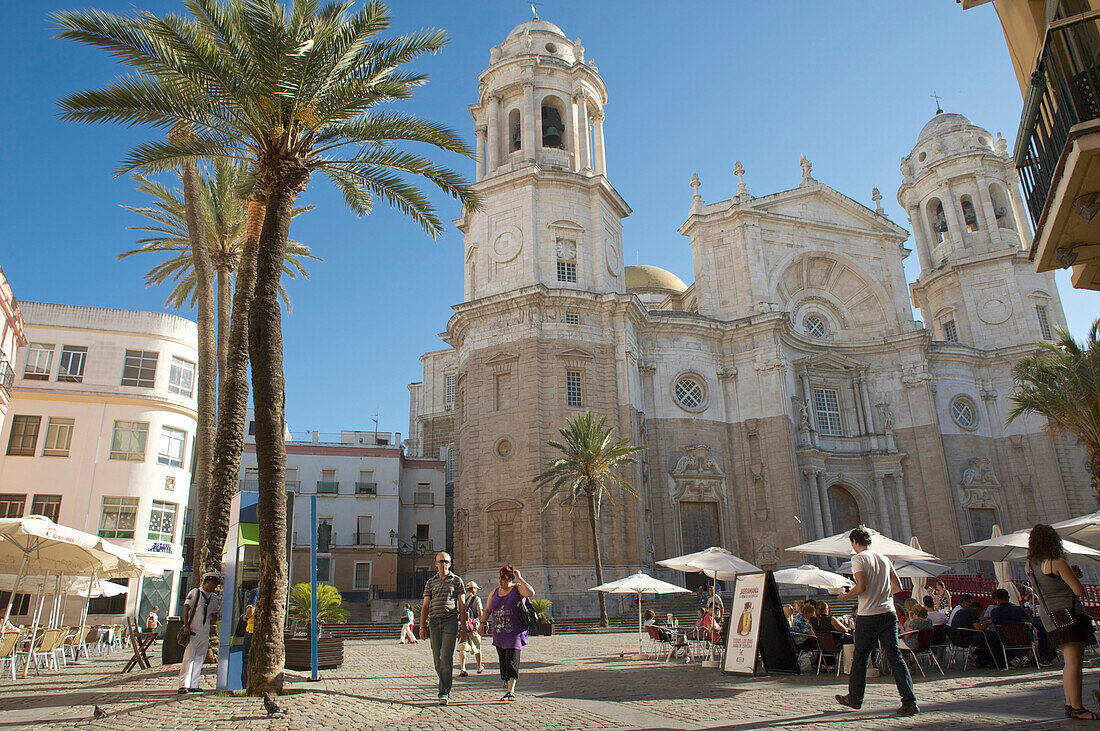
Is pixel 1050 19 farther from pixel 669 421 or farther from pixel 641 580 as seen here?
pixel 669 421

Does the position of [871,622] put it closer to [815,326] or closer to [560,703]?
[560,703]

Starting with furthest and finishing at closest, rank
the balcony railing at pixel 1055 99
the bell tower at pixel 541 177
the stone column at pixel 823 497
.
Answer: the stone column at pixel 823 497 → the bell tower at pixel 541 177 → the balcony railing at pixel 1055 99

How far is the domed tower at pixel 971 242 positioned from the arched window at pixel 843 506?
14059 millimetres

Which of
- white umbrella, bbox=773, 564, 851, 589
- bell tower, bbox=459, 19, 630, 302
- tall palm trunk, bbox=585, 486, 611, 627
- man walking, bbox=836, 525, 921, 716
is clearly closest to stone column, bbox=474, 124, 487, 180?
bell tower, bbox=459, 19, 630, 302

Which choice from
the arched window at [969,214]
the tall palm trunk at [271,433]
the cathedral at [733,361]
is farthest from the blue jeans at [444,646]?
the arched window at [969,214]

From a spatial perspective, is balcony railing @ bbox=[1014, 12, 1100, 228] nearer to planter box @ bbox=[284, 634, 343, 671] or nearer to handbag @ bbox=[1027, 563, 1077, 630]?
handbag @ bbox=[1027, 563, 1077, 630]

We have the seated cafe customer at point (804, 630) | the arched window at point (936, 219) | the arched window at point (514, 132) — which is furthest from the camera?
the arched window at point (936, 219)

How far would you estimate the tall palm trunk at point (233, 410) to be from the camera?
47.6 ft

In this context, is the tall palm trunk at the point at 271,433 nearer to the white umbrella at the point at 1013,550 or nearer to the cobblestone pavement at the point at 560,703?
the cobblestone pavement at the point at 560,703

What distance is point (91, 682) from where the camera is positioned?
42.3 feet

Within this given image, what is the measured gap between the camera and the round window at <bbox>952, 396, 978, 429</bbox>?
149 ft

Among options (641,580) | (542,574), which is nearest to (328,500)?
(542,574)

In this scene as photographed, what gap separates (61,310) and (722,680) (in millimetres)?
28936

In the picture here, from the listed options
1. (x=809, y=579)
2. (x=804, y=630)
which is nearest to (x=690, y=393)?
(x=809, y=579)
